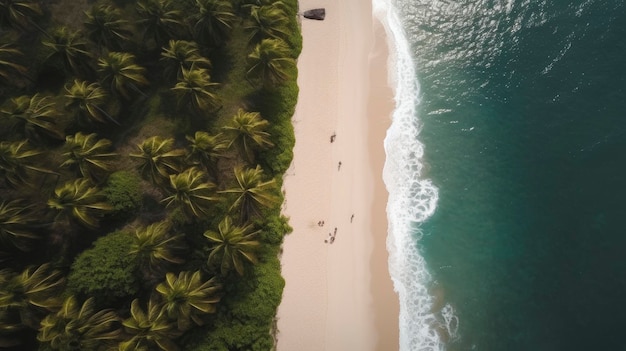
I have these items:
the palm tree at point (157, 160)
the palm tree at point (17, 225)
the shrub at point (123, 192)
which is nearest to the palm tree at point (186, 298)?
the palm tree at point (157, 160)

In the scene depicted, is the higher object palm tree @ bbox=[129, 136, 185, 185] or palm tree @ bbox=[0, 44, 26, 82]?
palm tree @ bbox=[0, 44, 26, 82]

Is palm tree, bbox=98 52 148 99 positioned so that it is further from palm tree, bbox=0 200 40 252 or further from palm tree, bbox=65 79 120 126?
palm tree, bbox=0 200 40 252

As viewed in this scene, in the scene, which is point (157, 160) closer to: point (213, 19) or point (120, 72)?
point (120, 72)

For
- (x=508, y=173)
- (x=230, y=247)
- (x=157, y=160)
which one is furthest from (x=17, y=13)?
(x=508, y=173)

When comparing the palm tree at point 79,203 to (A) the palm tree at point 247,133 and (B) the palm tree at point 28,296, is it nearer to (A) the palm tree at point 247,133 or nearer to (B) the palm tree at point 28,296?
(B) the palm tree at point 28,296

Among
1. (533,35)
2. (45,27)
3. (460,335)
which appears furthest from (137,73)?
(533,35)

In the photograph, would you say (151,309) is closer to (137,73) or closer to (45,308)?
(45,308)

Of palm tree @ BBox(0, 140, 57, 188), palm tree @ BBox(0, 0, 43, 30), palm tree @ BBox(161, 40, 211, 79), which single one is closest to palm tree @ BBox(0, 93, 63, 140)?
palm tree @ BBox(0, 140, 57, 188)
